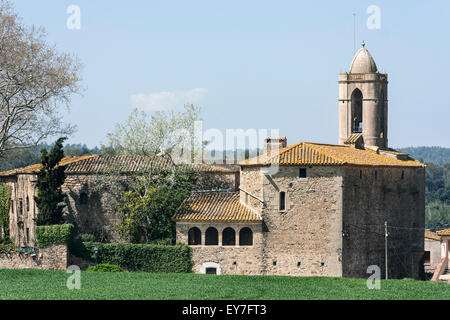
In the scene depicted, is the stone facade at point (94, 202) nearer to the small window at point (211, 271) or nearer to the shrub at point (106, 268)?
the shrub at point (106, 268)

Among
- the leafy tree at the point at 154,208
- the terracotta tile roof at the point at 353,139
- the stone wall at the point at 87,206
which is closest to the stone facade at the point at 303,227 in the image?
the leafy tree at the point at 154,208

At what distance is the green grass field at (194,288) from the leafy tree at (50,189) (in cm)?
651

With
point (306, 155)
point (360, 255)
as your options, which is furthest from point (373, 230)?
point (306, 155)

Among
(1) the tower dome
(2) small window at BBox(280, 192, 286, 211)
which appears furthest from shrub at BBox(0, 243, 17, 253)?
(1) the tower dome

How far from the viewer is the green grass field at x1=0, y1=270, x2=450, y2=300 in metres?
45.2

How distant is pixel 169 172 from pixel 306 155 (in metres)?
8.49

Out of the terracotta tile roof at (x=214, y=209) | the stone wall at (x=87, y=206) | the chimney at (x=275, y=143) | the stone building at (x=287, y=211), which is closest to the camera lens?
the stone building at (x=287, y=211)

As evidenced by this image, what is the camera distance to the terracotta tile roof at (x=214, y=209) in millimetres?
60406

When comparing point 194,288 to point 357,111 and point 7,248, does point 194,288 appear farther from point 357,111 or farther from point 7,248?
point 357,111

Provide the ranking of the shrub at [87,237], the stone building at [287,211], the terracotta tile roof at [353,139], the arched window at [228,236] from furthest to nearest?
the terracotta tile roof at [353,139] → the shrub at [87,237] → the arched window at [228,236] → the stone building at [287,211]

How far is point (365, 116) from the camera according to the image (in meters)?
71.2
